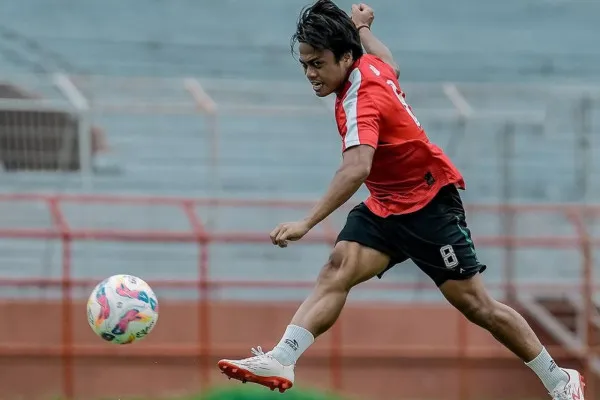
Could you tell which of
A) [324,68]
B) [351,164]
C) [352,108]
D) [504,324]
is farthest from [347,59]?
[504,324]

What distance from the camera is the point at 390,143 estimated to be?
21.9 ft

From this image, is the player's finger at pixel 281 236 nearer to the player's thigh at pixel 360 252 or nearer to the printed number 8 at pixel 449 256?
the player's thigh at pixel 360 252

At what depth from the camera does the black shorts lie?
265 inches

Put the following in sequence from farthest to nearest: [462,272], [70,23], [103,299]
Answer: [70,23] < [103,299] < [462,272]

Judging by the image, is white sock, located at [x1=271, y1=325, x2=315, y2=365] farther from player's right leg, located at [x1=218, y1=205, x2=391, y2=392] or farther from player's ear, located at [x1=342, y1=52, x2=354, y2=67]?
player's ear, located at [x1=342, y1=52, x2=354, y2=67]

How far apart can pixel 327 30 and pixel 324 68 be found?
167 millimetres

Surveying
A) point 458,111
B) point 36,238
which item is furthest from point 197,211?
point 458,111

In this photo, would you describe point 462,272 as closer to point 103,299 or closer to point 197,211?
point 103,299

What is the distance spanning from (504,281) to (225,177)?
2.65m

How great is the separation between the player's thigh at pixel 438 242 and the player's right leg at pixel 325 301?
133 millimetres

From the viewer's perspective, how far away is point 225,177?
13.4m

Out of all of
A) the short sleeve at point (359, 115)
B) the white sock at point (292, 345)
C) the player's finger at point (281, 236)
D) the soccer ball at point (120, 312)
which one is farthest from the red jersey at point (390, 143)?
the soccer ball at point (120, 312)

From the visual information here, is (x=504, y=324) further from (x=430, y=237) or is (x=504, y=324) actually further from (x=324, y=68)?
(x=324, y=68)

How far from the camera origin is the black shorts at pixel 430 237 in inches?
265
